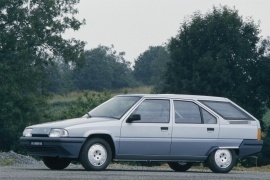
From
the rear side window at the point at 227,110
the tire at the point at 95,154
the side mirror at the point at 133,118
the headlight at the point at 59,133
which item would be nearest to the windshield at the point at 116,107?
the side mirror at the point at 133,118

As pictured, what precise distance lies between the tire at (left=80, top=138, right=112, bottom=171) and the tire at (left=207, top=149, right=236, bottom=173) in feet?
7.57

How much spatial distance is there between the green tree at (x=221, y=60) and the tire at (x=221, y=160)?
4658 cm

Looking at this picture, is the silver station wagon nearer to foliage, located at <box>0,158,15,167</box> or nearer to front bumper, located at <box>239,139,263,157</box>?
front bumper, located at <box>239,139,263,157</box>

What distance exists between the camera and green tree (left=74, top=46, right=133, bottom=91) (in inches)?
4801

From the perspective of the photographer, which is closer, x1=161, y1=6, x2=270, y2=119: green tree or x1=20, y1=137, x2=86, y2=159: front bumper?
x1=20, y1=137, x2=86, y2=159: front bumper

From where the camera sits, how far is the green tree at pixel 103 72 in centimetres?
12194

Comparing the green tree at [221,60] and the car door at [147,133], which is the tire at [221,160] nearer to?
the car door at [147,133]

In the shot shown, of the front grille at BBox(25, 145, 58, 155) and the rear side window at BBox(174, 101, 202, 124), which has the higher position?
the rear side window at BBox(174, 101, 202, 124)

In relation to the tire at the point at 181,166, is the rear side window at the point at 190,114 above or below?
above

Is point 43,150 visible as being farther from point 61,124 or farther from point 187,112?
point 187,112

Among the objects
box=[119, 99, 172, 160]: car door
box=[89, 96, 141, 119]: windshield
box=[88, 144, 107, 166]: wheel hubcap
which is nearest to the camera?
box=[88, 144, 107, 166]: wheel hubcap

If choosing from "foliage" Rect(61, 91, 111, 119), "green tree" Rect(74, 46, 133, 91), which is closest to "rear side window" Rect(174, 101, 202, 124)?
"foliage" Rect(61, 91, 111, 119)

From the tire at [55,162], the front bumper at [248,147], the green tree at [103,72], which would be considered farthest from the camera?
the green tree at [103,72]

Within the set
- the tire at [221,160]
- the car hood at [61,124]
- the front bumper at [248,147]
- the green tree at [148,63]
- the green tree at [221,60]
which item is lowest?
the tire at [221,160]
